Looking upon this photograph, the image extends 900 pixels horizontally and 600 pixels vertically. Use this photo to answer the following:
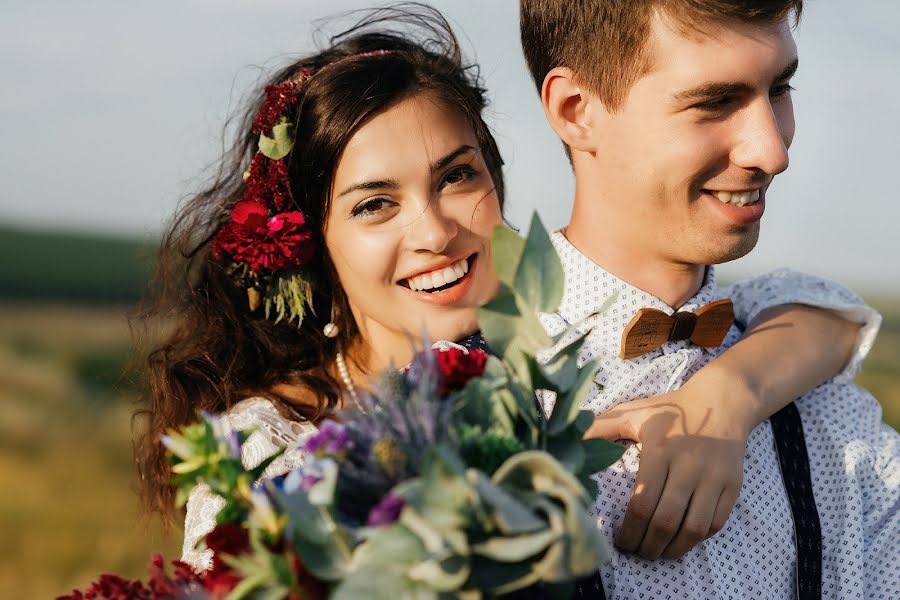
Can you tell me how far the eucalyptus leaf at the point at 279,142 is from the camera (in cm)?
A: 382

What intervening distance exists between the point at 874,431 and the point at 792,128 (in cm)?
95

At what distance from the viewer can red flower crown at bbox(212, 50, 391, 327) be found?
382 cm

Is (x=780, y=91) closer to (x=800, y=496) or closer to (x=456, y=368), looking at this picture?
(x=800, y=496)

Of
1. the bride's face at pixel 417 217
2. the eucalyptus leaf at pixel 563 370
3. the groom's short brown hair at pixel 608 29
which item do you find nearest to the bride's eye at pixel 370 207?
the bride's face at pixel 417 217

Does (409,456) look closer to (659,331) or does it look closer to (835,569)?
(659,331)

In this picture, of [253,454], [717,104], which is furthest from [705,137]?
[253,454]

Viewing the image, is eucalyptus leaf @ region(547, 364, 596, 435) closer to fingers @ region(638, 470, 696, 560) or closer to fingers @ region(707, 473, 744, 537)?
fingers @ region(638, 470, 696, 560)

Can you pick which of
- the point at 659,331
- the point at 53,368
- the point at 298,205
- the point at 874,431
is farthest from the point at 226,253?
the point at 53,368

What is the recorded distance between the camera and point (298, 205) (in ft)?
12.6

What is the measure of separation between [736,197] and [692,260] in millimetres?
199

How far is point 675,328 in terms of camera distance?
Result: 2.49m

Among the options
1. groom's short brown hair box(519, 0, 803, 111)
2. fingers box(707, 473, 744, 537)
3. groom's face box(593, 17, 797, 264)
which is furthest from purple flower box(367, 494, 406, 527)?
groom's short brown hair box(519, 0, 803, 111)

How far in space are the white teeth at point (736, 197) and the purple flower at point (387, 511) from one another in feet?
4.65

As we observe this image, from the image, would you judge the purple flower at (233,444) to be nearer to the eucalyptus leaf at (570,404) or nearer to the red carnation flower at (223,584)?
the red carnation flower at (223,584)
